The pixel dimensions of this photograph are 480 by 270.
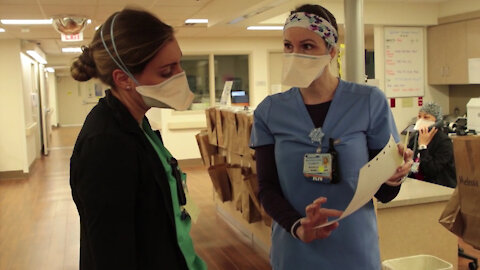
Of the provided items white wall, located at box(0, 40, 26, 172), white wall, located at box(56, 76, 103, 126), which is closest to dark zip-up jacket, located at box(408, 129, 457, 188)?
white wall, located at box(0, 40, 26, 172)

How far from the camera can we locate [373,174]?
1.40 m

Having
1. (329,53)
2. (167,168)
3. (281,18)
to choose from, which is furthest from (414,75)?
(167,168)

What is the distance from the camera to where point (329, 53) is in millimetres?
1702

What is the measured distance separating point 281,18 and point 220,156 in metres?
3.58

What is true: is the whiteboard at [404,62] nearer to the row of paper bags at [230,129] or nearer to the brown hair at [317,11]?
the row of paper bags at [230,129]

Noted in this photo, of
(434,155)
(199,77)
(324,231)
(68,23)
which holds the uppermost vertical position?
(68,23)

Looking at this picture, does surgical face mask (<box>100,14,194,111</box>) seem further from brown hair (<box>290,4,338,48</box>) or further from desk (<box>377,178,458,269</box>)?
desk (<box>377,178,458,269</box>)

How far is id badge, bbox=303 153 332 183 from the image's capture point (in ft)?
5.08

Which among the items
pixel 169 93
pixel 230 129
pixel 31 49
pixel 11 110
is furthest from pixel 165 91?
pixel 31 49

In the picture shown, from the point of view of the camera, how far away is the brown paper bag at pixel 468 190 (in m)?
1.89

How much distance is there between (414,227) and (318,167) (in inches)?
87.3

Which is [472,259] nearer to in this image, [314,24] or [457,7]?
[314,24]

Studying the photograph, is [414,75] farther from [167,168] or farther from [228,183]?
[167,168]

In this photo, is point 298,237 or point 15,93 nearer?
point 298,237
